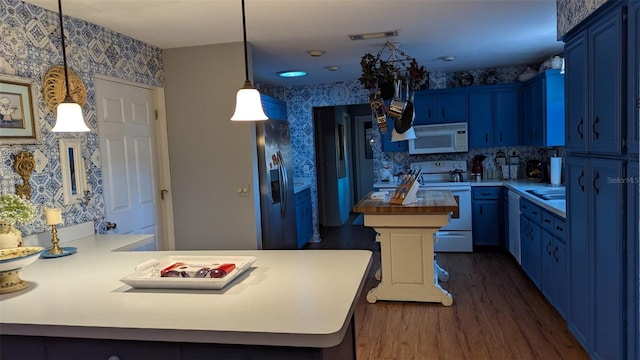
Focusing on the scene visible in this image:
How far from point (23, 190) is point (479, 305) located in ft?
11.0

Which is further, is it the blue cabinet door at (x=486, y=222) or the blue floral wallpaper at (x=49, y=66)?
the blue cabinet door at (x=486, y=222)

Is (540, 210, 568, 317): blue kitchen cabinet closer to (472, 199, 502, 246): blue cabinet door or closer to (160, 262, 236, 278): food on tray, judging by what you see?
(472, 199, 502, 246): blue cabinet door

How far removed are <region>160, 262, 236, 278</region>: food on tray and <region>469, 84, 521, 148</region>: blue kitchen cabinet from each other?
14.4 feet

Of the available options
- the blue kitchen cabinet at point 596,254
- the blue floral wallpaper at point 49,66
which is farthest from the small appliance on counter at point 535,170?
the blue floral wallpaper at point 49,66

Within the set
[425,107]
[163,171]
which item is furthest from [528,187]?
[163,171]

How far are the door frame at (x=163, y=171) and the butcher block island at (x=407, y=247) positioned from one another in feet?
5.70

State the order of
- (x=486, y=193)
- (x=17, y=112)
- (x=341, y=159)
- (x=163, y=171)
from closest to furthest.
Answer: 1. (x=17, y=112)
2. (x=163, y=171)
3. (x=486, y=193)
4. (x=341, y=159)

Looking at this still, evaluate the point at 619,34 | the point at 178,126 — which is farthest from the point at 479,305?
the point at 178,126

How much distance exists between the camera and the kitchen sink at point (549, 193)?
3.67 metres

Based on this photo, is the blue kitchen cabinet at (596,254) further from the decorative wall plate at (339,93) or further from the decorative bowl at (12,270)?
the decorative wall plate at (339,93)

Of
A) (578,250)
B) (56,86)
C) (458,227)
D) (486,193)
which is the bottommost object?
(458,227)

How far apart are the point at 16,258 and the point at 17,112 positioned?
1.16 metres

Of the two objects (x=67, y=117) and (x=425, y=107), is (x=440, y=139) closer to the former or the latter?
(x=425, y=107)

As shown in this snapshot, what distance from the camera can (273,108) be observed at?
15.3 feet
